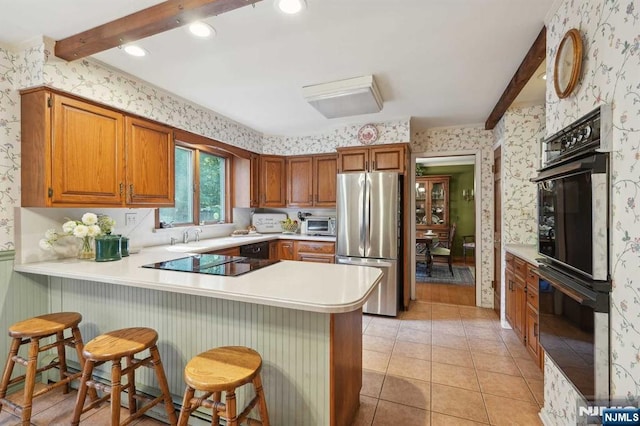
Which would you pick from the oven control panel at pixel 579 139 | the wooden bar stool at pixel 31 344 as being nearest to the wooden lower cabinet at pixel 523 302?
the oven control panel at pixel 579 139

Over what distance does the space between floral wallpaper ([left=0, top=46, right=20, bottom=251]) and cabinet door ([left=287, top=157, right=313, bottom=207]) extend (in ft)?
9.60

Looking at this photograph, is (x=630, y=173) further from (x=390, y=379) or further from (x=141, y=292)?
(x=141, y=292)

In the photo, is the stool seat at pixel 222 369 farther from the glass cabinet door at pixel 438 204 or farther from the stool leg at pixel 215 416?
the glass cabinet door at pixel 438 204

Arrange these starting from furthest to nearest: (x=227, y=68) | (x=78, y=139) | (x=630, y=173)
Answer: (x=227, y=68) < (x=78, y=139) < (x=630, y=173)

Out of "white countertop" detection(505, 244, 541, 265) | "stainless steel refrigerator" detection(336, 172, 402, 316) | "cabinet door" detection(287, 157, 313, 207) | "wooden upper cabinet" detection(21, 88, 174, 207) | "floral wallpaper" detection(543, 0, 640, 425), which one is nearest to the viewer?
"floral wallpaper" detection(543, 0, 640, 425)

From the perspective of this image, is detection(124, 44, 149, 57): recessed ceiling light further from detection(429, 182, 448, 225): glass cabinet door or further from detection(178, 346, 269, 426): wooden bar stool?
detection(429, 182, 448, 225): glass cabinet door

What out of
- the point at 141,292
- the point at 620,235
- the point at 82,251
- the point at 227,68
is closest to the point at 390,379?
the point at 620,235

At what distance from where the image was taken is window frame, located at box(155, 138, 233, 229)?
3123 millimetres

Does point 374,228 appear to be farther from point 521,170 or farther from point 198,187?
point 198,187

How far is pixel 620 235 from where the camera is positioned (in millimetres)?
1082

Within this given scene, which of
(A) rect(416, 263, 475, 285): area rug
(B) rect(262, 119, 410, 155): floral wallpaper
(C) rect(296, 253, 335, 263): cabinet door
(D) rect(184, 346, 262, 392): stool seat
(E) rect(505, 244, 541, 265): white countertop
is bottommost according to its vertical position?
(A) rect(416, 263, 475, 285): area rug

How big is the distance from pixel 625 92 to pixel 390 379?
2155 millimetres

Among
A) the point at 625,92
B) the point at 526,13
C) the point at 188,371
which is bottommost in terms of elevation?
the point at 188,371

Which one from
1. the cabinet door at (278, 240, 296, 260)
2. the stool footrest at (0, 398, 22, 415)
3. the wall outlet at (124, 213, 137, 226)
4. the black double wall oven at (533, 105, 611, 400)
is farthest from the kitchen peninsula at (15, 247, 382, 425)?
the cabinet door at (278, 240, 296, 260)
